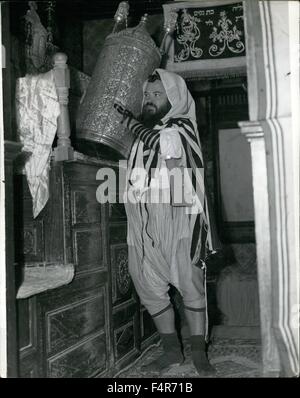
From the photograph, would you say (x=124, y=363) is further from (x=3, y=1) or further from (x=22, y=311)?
(x=3, y=1)

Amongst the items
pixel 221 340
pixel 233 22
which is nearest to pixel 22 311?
pixel 221 340

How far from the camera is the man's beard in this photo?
117 inches

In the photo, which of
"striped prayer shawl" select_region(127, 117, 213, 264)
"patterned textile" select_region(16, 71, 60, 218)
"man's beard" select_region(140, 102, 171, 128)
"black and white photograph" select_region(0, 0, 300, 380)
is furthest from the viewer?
"man's beard" select_region(140, 102, 171, 128)

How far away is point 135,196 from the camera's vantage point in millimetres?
3002

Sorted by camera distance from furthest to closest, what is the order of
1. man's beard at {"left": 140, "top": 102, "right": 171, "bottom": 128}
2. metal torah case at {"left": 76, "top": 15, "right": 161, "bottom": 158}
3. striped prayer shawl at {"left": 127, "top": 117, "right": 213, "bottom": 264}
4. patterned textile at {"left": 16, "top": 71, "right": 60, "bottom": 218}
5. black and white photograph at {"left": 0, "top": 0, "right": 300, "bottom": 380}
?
man's beard at {"left": 140, "top": 102, "right": 171, "bottom": 128} < striped prayer shawl at {"left": 127, "top": 117, "right": 213, "bottom": 264} < metal torah case at {"left": 76, "top": 15, "right": 161, "bottom": 158} < patterned textile at {"left": 16, "top": 71, "right": 60, "bottom": 218} < black and white photograph at {"left": 0, "top": 0, "right": 300, "bottom": 380}

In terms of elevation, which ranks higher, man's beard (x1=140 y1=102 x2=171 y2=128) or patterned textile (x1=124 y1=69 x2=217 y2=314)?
man's beard (x1=140 y1=102 x2=171 y2=128)

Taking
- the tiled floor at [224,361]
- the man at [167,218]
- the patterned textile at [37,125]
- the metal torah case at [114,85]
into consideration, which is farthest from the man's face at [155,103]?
the tiled floor at [224,361]

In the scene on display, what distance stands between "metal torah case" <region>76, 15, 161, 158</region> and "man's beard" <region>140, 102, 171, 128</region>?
0.14 metres

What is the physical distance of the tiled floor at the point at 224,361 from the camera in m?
2.91

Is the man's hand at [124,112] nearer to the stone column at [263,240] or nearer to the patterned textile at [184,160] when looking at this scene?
the patterned textile at [184,160]

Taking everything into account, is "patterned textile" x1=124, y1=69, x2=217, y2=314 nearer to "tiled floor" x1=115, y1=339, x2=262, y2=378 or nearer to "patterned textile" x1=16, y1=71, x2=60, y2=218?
"tiled floor" x1=115, y1=339, x2=262, y2=378

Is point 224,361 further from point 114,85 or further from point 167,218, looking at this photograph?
point 114,85

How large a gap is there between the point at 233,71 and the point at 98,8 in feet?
3.99

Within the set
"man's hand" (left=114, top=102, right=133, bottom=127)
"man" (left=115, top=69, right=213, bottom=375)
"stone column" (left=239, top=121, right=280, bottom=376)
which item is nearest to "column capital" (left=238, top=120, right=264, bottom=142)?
"stone column" (left=239, top=121, right=280, bottom=376)
